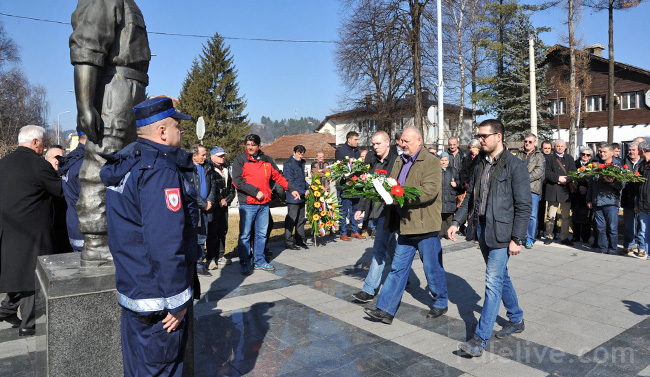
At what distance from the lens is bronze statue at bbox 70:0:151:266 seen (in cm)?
386

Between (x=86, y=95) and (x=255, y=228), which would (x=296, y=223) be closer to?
(x=255, y=228)

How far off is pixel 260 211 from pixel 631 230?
6679mm

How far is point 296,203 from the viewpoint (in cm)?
979

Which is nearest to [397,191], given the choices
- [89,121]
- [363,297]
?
[363,297]

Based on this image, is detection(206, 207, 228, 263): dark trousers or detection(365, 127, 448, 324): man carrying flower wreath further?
detection(206, 207, 228, 263): dark trousers

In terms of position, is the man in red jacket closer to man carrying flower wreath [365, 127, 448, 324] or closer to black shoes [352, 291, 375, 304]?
black shoes [352, 291, 375, 304]

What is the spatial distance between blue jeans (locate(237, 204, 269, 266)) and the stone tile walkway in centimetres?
40

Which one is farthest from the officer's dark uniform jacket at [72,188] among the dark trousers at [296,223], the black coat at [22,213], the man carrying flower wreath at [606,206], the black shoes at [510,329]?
the man carrying flower wreath at [606,206]

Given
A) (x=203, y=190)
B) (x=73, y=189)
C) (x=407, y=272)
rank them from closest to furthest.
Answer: (x=73, y=189), (x=407, y=272), (x=203, y=190)

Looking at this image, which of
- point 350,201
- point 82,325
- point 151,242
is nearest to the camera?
point 151,242

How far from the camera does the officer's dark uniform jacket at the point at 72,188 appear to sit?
502 cm

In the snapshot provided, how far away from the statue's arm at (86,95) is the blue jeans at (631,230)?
886 cm

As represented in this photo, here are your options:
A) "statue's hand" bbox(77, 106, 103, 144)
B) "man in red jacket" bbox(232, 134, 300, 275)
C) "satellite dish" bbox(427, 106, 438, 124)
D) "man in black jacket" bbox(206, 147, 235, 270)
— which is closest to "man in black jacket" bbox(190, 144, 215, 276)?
"man in black jacket" bbox(206, 147, 235, 270)

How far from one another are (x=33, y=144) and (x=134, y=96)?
1.88 meters
